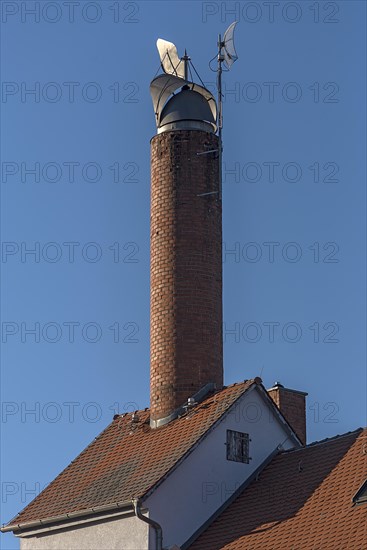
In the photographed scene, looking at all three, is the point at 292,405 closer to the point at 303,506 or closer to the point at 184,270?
the point at 184,270

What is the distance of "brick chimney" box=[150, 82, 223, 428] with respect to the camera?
32719 mm

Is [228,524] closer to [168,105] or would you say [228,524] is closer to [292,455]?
[292,455]

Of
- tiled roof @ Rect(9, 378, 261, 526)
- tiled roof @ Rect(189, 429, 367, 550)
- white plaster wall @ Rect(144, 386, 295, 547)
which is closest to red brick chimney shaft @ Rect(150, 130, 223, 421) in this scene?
tiled roof @ Rect(9, 378, 261, 526)

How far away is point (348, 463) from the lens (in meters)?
29.0

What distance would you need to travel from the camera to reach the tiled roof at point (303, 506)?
26.9 metres

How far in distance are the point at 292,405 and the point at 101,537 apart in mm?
6818

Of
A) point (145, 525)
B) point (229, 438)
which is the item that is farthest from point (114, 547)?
point (229, 438)

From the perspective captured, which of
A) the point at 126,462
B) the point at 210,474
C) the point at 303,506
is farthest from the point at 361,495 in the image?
the point at 126,462

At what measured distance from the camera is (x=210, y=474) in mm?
30547

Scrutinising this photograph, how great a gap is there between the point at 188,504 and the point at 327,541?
4362mm

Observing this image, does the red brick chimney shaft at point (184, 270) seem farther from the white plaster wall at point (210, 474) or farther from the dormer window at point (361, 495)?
the dormer window at point (361, 495)

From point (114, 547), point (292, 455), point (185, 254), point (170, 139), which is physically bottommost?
point (114, 547)

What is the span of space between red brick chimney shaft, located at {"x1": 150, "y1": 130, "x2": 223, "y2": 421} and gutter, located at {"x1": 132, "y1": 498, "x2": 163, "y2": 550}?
364 centimetres

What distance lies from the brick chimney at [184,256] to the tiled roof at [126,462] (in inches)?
27.8
